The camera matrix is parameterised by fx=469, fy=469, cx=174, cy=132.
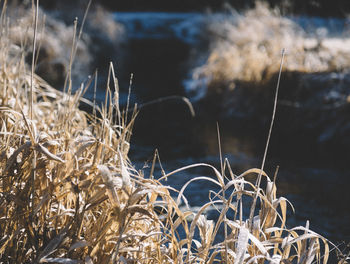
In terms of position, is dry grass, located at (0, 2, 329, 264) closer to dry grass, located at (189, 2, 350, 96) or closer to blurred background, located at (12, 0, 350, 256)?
blurred background, located at (12, 0, 350, 256)

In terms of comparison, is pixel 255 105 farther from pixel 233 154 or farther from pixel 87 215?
pixel 87 215

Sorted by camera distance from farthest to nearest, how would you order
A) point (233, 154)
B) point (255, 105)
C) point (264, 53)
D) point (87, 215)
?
point (264, 53) < point (255, 105) < point (233, 154) < point (87, 215)

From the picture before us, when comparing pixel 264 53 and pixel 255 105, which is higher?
pixel 264 53

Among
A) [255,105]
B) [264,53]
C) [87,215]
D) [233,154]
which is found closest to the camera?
[87,215]

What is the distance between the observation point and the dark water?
2.74 m

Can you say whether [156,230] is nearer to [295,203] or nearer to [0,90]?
[0,90]

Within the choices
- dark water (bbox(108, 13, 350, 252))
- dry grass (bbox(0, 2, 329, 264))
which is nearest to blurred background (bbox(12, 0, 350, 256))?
dark water (bbox(108, 13, 350, 252))

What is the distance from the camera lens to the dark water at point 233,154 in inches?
108

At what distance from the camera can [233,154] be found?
3.85 meters

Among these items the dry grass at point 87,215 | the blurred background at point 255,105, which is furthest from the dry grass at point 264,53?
the dry grass at point 87,215

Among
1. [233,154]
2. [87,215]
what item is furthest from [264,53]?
[87,215]

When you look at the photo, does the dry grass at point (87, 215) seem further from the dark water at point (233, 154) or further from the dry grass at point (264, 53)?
the dry grass at point (264, 53)

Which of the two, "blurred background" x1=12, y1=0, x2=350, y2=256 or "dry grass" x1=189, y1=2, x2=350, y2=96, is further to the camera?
"dry grass" x1=189, y1=2, x2=350, y2=96

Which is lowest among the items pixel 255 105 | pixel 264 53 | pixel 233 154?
pixel 233 154
